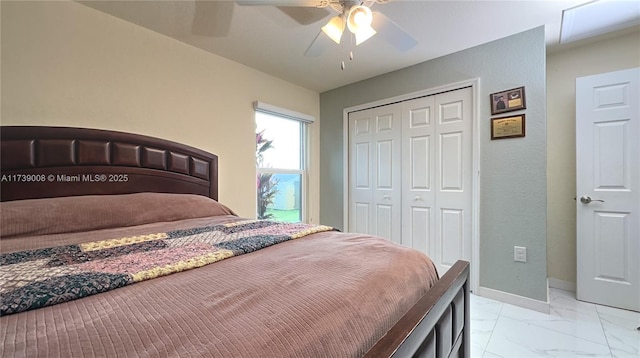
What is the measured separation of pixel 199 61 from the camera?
2490 mm

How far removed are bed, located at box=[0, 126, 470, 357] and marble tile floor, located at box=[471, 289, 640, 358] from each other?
2.83 ft

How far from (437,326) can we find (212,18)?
2.37 m

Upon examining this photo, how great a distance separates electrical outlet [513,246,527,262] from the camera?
2.20 meters

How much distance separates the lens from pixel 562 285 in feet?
8.18

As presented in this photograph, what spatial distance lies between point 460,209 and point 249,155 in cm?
216

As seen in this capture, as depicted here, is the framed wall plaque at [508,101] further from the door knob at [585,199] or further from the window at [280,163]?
the window at [280,163]

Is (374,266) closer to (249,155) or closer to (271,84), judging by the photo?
(249,155)

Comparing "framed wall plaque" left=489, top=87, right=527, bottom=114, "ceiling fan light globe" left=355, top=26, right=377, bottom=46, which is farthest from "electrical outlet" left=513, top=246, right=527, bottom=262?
"ceiling fan light globe" left=355, top=26, right=377, bottom=46

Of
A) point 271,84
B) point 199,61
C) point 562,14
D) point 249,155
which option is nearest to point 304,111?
point 271,84

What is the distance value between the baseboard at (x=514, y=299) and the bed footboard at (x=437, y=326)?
1.46 meters

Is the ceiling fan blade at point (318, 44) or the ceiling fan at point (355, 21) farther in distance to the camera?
the ceiling fan blade at point (318, 44)

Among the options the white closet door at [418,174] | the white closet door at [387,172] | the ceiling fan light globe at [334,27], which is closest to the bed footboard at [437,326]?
the ceiling fan light globe at [334,27]

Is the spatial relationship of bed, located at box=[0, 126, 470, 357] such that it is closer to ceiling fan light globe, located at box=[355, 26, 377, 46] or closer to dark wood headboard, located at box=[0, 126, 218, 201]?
dark wood headboard, located at box=[0, 126, 218, 201]

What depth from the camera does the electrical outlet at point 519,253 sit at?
7.22 ft
